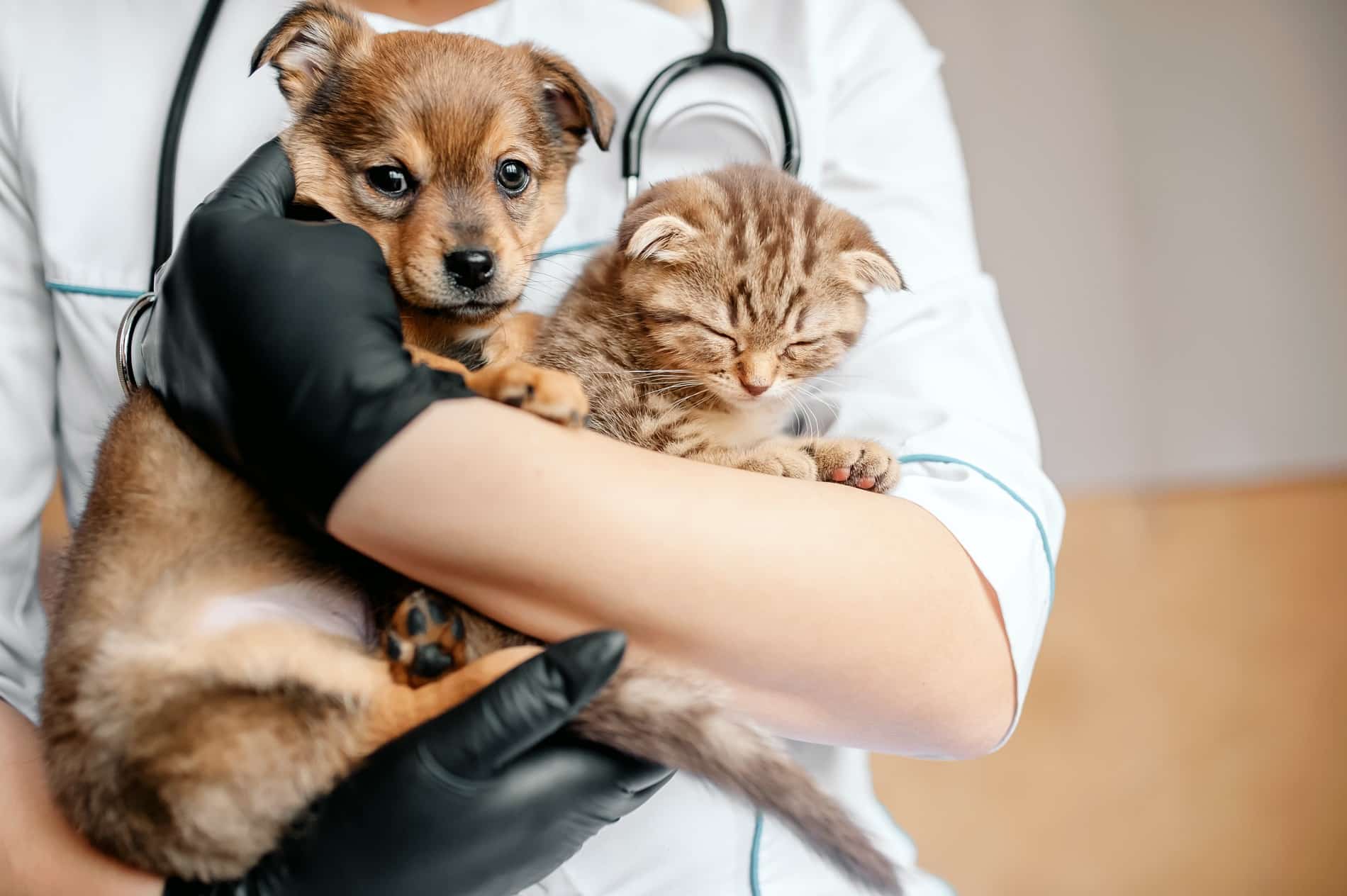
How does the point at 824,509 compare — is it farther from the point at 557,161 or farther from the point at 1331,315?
the point at 1331,315

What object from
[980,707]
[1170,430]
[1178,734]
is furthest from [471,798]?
Answer: [1170,430]

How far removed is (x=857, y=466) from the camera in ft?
4.47

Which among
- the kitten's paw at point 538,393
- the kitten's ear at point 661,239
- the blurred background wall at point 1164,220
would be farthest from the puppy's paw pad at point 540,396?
the blurred background wall at point 1164,220

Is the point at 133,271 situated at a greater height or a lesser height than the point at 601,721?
greater

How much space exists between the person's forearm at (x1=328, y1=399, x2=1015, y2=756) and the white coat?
0.48 feet

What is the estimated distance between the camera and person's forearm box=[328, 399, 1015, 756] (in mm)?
1045

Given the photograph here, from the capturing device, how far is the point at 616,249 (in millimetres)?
1475

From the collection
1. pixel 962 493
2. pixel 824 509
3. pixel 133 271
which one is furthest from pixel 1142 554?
pixel 133 271

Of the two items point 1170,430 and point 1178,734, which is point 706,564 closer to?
point 1178,734

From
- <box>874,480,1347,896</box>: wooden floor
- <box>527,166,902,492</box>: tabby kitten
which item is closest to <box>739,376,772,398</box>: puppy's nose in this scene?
<box>527,166,902,492</box>: tabby kitten

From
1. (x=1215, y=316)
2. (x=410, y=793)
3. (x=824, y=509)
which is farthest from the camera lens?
(x=1215, y=316)

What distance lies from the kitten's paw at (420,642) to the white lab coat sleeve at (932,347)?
571 millimetres

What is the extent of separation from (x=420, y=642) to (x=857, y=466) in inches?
26.1

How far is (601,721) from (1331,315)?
3.24 meters
